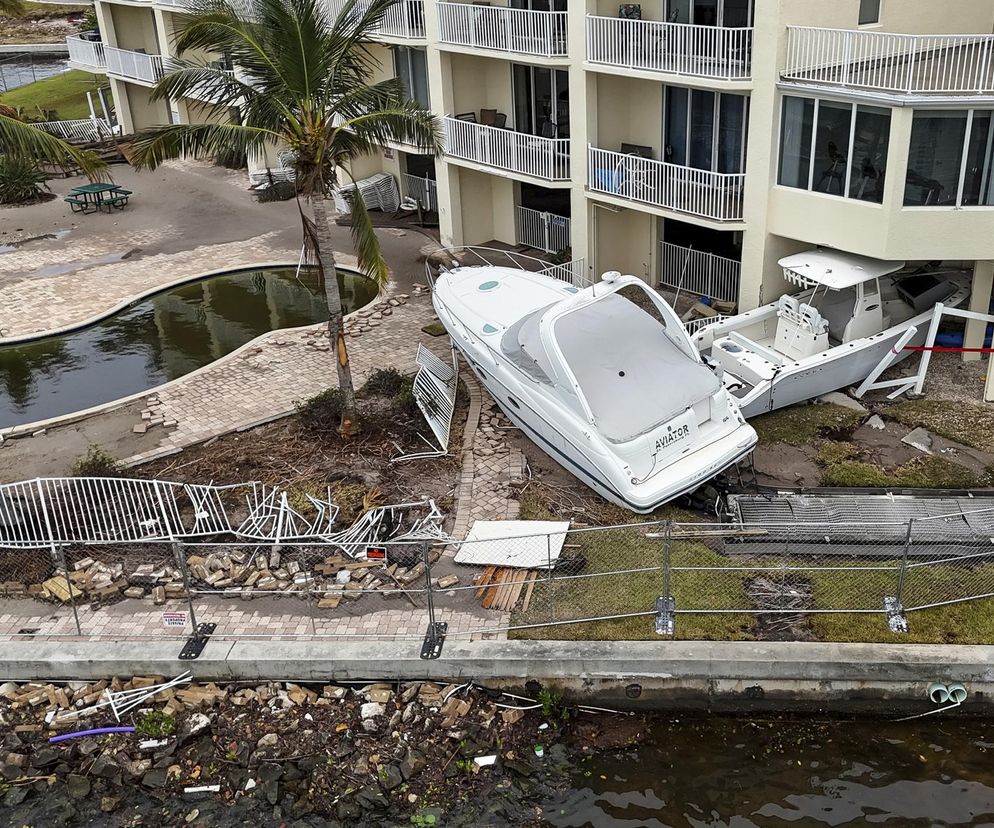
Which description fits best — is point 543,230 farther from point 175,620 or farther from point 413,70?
point 175,620

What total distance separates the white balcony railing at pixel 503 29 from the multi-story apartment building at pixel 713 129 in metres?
0.04

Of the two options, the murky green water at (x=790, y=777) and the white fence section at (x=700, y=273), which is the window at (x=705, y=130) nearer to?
the white fence section at (x=700, y=273)

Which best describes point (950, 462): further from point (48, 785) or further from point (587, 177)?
point (48, 785)

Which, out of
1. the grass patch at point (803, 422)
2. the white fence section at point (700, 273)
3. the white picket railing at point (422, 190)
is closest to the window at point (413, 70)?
the white picket railing at point (422, 190)

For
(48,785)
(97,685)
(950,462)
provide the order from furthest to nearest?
(950,462)
(97,685)
(48,785)

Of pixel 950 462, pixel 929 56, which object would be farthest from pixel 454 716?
pixel 929 56

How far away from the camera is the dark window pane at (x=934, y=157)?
48.6ft

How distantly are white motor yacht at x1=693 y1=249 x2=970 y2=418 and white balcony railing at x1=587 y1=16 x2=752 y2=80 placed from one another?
139 inches

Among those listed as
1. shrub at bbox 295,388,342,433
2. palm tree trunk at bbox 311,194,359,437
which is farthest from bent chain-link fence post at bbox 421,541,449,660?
shrub at bbox 295,388,342,433

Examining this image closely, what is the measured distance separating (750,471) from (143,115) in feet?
103

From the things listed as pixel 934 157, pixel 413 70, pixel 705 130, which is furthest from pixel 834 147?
pixel 413 70

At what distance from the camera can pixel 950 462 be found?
14.2 metres

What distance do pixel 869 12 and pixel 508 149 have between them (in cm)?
767

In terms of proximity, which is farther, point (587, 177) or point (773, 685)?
point (587, 177)
